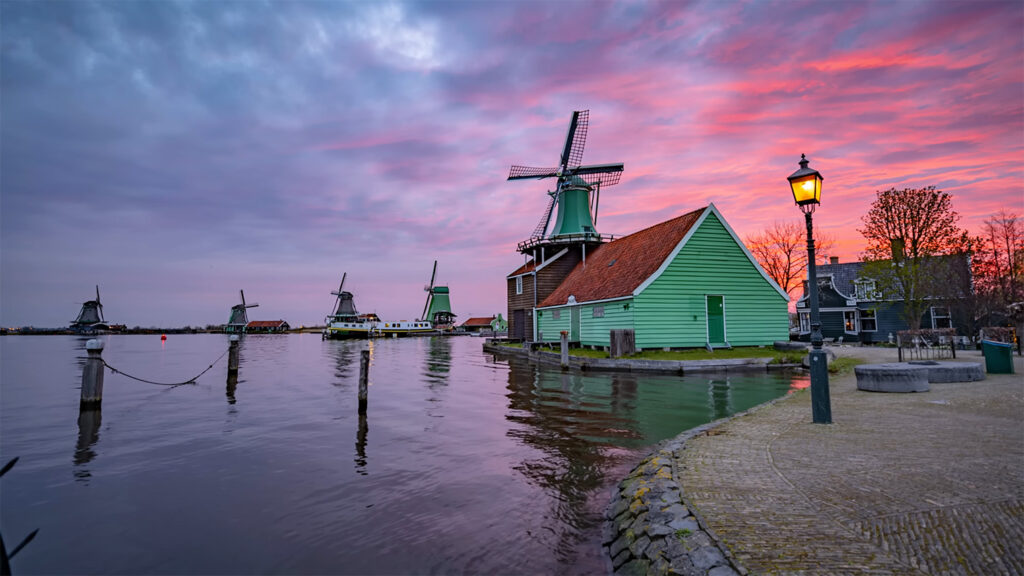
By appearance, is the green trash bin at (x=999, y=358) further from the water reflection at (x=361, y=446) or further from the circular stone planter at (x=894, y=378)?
the water reflection at (x=361, y=446)

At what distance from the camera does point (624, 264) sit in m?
27.2

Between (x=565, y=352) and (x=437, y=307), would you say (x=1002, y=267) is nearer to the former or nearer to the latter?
(x=565, y=352)

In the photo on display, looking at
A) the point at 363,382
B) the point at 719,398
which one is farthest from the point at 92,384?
the point at 719,398

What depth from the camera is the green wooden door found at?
23.5m

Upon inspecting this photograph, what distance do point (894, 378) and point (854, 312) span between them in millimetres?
32497

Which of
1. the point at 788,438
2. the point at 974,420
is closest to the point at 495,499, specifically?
the point at 788,438

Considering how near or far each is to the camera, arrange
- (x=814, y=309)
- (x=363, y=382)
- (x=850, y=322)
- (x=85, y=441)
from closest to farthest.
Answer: (x=814, y=309), (x=85, y=441), (x=363, y=382), (x=850, y=322)

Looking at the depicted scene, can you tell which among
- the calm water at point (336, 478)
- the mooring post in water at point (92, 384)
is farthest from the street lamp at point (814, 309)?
the mooring post in water at point (92, 384)

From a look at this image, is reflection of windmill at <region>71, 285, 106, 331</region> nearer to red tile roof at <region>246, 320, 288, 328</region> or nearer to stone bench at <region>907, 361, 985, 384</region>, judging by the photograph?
red tile roof at <region>246, 320, 288, 328</region>

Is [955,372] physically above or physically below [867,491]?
above

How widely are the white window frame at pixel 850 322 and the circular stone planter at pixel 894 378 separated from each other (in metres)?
31.3

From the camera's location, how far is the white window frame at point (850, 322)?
38.5 meters

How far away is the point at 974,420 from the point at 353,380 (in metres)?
21.1

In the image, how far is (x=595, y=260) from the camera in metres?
33.3
